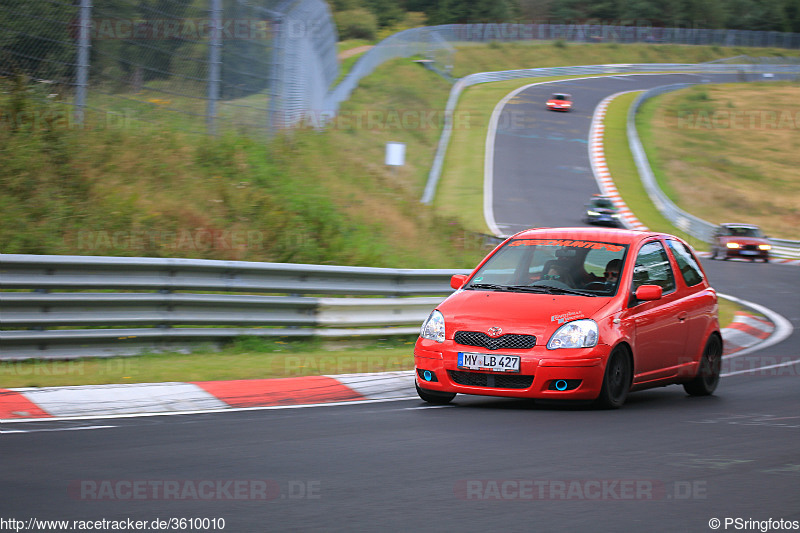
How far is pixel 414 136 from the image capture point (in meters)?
46.6

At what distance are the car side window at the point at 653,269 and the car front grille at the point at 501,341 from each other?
133 cm

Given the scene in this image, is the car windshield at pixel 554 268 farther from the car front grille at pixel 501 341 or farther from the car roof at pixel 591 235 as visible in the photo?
the car front grille at pixel 501 341

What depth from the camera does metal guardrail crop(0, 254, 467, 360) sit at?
9781mm

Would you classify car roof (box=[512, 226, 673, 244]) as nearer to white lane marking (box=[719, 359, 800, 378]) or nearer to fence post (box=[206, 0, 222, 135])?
white lane marking (box=[719, 359, 800, 378])

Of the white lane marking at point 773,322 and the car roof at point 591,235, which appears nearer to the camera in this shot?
the car roof at point 591,235

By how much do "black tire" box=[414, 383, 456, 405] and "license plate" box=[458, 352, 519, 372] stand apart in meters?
0.44

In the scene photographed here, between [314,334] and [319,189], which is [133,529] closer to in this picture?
[314,334]

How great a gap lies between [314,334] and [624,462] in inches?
237

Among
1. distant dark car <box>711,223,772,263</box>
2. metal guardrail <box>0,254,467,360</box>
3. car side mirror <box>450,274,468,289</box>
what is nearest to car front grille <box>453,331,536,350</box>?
car side mirror <box>450,274,468,289</box>

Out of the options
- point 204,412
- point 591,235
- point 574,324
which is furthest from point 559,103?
point 204,412

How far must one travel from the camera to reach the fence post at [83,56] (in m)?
13.5

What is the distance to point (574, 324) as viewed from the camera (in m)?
8.32

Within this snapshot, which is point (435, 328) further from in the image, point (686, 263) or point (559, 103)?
point (559, 103)

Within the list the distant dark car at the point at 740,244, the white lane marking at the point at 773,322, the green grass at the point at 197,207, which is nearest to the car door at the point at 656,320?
the white lane marking at the point at 773,322
